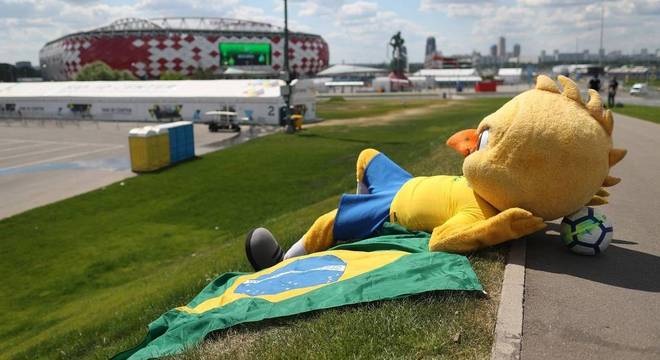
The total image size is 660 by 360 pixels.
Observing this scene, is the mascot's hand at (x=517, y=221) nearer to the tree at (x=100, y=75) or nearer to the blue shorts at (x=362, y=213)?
the blue shorts at (x=362, y=213)

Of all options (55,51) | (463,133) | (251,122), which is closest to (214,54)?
(55,51)

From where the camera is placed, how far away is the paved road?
357 centimetres

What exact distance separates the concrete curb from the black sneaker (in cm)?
260

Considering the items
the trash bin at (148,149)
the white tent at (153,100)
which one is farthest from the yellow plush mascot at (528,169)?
the white tent at (153,100)

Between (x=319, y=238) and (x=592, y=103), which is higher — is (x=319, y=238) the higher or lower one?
the lower one

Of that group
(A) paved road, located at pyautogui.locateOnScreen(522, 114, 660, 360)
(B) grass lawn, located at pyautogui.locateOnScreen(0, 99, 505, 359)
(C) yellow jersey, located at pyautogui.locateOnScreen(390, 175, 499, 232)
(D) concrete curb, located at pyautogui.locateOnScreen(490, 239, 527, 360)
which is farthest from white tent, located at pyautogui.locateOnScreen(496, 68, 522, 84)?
(D) concrete curb, located at pyautogui.locateOnScreen(490, 239, 527, 360)

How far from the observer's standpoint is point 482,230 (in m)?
4.92

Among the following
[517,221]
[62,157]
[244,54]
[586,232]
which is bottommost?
[62,157]

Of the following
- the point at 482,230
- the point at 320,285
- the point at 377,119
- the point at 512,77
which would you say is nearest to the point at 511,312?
the point at 482,230

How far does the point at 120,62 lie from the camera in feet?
273

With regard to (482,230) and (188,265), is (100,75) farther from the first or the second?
(482,230)

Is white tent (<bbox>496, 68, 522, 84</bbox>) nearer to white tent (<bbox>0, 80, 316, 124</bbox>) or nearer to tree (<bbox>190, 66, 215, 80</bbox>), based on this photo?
tree (<bbox>190, 66, 215, 80</bbox>)

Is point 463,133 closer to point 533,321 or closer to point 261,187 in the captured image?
point 533,321

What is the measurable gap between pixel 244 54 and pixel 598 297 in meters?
90.0
